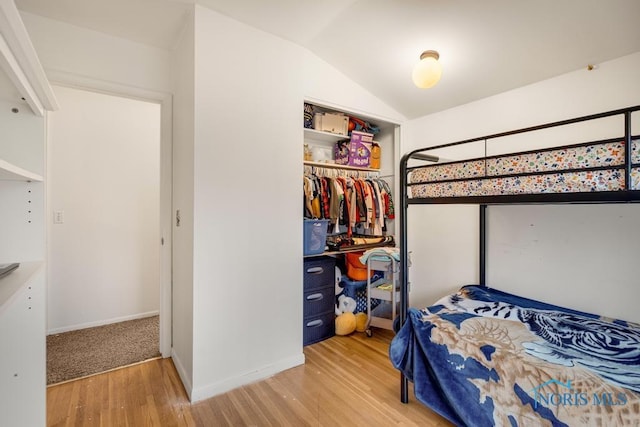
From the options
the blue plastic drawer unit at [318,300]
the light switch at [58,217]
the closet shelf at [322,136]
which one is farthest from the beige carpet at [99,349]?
the closet shelf at [322,136]

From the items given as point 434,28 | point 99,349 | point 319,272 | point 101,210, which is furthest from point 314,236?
point 101,210

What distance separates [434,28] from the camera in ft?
6.09

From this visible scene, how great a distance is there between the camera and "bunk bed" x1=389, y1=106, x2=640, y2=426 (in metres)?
1.11

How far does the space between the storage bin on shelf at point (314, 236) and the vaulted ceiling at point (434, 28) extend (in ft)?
4.57

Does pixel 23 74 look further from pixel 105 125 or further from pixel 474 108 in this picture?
pixel 474 108


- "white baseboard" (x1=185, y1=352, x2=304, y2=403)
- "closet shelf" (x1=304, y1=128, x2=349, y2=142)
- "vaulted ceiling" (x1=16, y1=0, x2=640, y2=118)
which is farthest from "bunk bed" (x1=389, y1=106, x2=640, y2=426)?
"closet shelf" (x1=304, y1=128, x2=349, y2=142)

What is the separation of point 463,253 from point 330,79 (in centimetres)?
197

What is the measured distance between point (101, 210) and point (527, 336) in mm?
3605

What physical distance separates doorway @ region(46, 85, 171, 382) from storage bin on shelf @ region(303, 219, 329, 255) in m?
1.43

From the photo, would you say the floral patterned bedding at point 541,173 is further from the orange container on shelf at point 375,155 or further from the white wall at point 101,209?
the white wall at point 101,209

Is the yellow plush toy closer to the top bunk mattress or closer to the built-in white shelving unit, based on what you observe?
the top bunk mattress

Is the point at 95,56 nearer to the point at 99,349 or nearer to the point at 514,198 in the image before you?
the point at 99,349

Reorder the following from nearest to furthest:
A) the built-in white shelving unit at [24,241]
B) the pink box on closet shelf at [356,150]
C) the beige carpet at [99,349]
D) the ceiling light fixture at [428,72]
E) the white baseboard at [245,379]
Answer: the built-in white shelving unit at [24,241], the white baseboard at [245,379], the ceiling light fixture at [428,72], the beige carpet at [99,349], the pink box on closet shelf at [356,150]

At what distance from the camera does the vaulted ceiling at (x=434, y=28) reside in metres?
1.63
